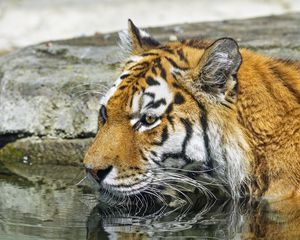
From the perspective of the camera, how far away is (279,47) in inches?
255

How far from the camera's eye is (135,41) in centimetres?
521

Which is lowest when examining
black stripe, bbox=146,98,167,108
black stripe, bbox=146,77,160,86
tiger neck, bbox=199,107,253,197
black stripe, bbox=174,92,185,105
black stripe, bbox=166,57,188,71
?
tiger neck, bbox=199,107,253,197

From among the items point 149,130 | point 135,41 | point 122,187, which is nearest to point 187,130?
point 149,130

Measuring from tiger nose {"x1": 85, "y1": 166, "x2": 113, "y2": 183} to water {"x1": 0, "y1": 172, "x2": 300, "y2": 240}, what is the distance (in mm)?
234

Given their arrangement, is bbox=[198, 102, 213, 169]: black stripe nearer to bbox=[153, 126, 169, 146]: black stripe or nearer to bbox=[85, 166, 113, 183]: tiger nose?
bbox=[153, 126, 169, 146]: black stripe

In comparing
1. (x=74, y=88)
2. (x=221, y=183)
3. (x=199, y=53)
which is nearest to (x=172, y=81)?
(x=199, y=53)

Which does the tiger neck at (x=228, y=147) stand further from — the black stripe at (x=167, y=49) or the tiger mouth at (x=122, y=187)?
the black stripe at (x=167, y=49)

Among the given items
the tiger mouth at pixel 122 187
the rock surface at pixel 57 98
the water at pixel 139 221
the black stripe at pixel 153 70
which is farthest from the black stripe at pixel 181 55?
the rock surface at pixel 57 98

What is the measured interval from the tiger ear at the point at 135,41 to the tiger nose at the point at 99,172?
83 centimetres

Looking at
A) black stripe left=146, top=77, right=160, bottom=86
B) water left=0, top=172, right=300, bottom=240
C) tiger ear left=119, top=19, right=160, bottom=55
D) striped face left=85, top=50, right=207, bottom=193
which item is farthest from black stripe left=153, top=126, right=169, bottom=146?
tiger ear left=119, top=19, right=160, bottom=55

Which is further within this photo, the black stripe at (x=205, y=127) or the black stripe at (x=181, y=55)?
the black stripe at (x=181, y=55)

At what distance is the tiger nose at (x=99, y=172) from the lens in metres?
4.57

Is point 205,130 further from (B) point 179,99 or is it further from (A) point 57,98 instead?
(A) point 57,98

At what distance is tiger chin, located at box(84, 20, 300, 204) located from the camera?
4656mm
